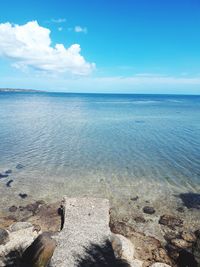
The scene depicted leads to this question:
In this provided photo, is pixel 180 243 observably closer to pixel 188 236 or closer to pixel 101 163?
pixel 188 236

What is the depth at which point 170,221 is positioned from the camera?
627 inches

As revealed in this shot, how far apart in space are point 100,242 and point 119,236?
148cm

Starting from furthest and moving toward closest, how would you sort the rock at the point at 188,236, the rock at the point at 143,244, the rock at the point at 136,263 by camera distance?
the rock at the point at 188,236 < the rock at the point at 143,244 < the rock at the point at 136,263

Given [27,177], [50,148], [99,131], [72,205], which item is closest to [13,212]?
[72,205]

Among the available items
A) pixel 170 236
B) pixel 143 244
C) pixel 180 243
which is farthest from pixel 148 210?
pixel 143 244

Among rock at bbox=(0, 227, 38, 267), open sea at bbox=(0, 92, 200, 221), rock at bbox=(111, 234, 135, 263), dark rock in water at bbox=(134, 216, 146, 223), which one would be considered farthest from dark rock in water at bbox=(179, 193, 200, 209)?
rock at bbox=(0, 227, 38, 267)

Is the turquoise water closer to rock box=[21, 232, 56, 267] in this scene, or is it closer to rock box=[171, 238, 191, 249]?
rock box=[171, 238, 191, 249]

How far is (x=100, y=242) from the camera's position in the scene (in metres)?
12.6

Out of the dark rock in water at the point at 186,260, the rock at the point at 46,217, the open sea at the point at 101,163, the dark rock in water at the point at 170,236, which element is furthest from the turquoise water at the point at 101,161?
the dark rock in water at the point at 186,260

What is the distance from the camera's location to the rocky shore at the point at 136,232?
12.6m

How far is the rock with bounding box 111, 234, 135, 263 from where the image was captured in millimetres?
12354

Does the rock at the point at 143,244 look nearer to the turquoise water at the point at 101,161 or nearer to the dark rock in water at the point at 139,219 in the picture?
the dark rock in water at the point at 139,219

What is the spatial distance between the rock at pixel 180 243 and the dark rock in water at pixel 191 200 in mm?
4025

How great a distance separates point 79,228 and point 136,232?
3428 mm
